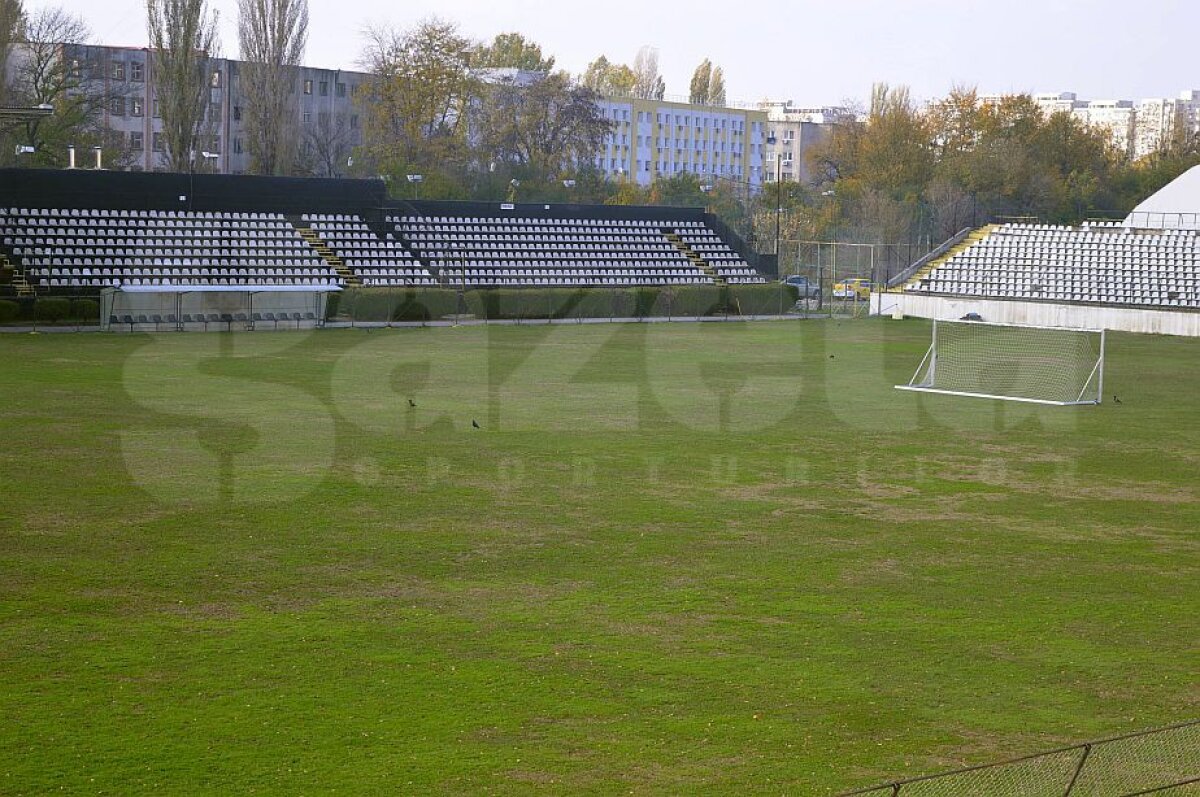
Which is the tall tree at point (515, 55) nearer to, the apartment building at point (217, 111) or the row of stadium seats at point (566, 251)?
the apartment building at point (217, 111)

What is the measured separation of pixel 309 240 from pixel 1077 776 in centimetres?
4219

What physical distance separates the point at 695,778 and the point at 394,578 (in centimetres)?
484

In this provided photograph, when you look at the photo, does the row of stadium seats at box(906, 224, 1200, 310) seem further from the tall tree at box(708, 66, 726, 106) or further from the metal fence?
the tall tree at box(708, 66, 726, 106)

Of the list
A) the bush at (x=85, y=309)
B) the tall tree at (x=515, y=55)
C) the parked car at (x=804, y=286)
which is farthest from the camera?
the tall tree at (x=515, y=55)

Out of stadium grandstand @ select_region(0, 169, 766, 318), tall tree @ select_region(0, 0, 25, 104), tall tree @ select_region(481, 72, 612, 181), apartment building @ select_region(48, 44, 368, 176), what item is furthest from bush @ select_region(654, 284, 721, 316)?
apartment building @ select_region(48, 44, 368, 176)

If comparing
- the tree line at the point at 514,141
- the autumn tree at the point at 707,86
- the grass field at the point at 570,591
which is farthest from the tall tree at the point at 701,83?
the grass field at the point at 570,591

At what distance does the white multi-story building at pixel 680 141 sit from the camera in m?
124

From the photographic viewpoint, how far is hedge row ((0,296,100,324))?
1438 inches

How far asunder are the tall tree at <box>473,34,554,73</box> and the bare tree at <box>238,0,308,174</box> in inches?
2321

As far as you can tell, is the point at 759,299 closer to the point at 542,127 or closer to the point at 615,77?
the point at 542,127

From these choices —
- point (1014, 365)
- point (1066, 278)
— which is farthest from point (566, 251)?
point (1014, 365)

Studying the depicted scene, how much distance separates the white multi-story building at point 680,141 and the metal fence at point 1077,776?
113464 mm

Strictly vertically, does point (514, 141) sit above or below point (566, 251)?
above

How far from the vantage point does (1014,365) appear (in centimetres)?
3212
